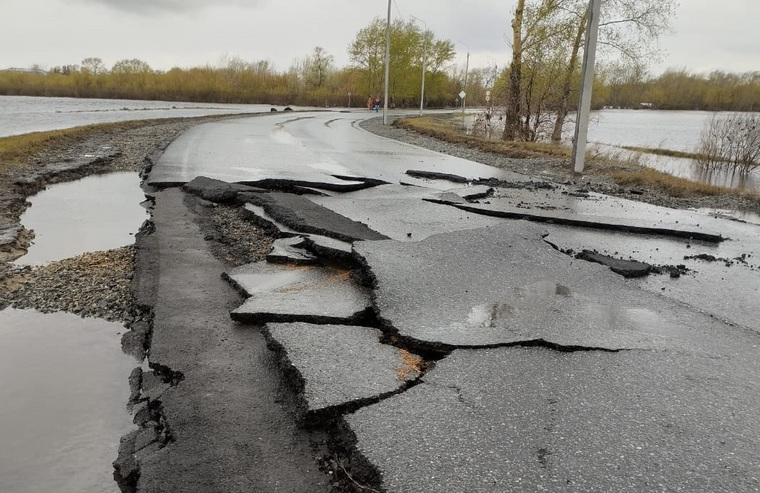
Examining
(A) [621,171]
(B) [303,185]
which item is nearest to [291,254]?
(B) [303,185]

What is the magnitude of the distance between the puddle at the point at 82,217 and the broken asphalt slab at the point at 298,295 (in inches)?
106

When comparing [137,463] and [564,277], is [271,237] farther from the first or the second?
[137,463]

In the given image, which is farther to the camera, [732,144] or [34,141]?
[732,144]

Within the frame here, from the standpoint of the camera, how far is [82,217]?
8164mm

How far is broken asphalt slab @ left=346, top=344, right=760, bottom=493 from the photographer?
2.40 metres

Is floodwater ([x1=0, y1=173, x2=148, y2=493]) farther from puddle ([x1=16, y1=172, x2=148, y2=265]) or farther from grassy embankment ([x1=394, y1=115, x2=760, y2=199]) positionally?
grassy embankment ([x1=394, y1=115, x2=760, y2=199])

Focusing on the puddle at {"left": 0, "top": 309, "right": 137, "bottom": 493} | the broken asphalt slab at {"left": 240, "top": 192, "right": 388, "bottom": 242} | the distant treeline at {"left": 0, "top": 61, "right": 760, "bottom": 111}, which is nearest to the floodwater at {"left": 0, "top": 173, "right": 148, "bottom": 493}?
the puddle at {"left": 0, "top": 309, "right": 137, "bottom": 493}

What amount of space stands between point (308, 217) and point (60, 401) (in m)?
3.94

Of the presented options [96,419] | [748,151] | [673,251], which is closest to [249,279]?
[96,419]

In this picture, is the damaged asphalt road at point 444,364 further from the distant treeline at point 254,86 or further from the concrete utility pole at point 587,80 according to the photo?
the distant treeline at point 254,86

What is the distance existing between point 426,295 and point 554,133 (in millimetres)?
23733

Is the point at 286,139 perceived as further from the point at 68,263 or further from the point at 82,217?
the point at 68,263

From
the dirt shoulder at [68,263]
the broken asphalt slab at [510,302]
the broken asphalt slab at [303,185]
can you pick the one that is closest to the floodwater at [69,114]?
the dirt shoulder at [68,263]

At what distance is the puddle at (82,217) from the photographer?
662cm
